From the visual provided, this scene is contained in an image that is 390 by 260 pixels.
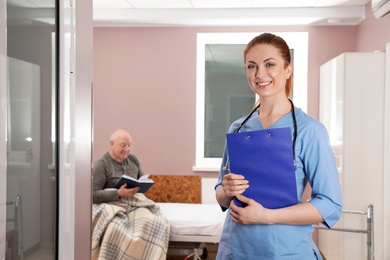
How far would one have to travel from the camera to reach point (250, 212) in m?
1.73

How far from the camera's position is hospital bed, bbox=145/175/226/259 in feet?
15.7

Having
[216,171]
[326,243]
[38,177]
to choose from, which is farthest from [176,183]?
[38,177]

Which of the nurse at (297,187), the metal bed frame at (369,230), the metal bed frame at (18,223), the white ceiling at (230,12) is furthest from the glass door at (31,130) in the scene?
the white ceiling at (230,12)

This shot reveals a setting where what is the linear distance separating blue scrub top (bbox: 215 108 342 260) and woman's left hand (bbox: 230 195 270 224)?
48 millimetres

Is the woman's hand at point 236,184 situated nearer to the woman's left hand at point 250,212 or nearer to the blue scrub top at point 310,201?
the woman's left hand at point 250,212

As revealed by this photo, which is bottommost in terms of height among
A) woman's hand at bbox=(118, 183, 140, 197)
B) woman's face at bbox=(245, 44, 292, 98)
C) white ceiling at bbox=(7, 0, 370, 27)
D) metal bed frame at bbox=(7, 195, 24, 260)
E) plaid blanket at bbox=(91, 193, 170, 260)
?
plaid blanket at bbox=(91, 193, 170, 260)

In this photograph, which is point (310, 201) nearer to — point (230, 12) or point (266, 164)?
point (266, 164)

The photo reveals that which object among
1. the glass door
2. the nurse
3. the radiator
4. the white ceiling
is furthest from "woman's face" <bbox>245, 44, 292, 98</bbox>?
the radiator

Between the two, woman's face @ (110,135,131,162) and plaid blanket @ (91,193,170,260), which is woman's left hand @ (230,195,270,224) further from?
woman's face @ (110,135,131,162)

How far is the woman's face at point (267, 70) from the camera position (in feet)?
5.84

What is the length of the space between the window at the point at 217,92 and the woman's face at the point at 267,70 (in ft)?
14.4

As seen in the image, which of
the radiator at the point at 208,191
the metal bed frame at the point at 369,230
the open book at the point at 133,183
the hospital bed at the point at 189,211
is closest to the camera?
the metal bed frame at the point at 369,230

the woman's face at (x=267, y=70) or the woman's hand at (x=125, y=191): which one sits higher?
the woman's face at (x=267, y=70)

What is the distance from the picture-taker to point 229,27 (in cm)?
611
